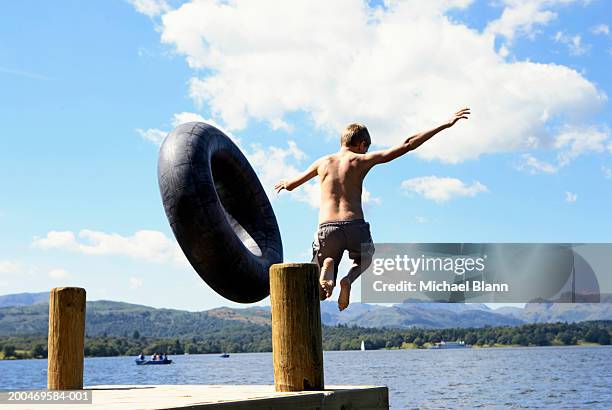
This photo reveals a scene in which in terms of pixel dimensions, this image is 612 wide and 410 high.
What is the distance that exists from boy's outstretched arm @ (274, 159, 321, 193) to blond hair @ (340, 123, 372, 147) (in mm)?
439

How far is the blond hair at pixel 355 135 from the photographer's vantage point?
978 cm

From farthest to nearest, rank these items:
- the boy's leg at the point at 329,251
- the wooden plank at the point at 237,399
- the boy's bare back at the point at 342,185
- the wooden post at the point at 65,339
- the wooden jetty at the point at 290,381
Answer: the wooden post at the point at 65,339, the boy's bare back at the point at 342,185, the boy's leg at the point at 329,251, the wooden jetty at the point at 290,381, the wooden plank at the point at 237,399

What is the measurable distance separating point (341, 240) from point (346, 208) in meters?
0.39

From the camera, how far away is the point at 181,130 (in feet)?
39.2

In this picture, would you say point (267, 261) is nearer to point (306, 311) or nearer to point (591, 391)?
point (306, 311)

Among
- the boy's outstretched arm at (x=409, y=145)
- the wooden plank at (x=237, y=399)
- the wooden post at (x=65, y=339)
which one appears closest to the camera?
the wooden plank at (x=237, y=399)

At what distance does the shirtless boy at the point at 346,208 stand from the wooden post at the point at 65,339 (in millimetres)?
3133

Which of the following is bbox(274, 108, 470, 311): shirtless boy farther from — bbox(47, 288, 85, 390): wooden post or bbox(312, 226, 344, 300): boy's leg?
bbox(47, 288, 85, 390): wooden post

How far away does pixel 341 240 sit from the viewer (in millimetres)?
9633

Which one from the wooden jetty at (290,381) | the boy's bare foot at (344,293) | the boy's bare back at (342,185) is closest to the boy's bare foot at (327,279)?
the boy's bare foot at (344,293)

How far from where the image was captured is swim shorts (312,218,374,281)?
9.62 m

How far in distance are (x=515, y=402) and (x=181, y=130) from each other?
4907cm

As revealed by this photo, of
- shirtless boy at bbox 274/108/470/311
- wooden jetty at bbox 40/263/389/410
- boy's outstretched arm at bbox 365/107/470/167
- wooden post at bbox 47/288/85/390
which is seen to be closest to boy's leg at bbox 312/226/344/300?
shirtless boy at bbox 274/108/470/311

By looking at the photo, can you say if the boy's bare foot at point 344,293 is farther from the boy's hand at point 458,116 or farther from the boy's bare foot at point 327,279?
the boy's hand at point 458,116
